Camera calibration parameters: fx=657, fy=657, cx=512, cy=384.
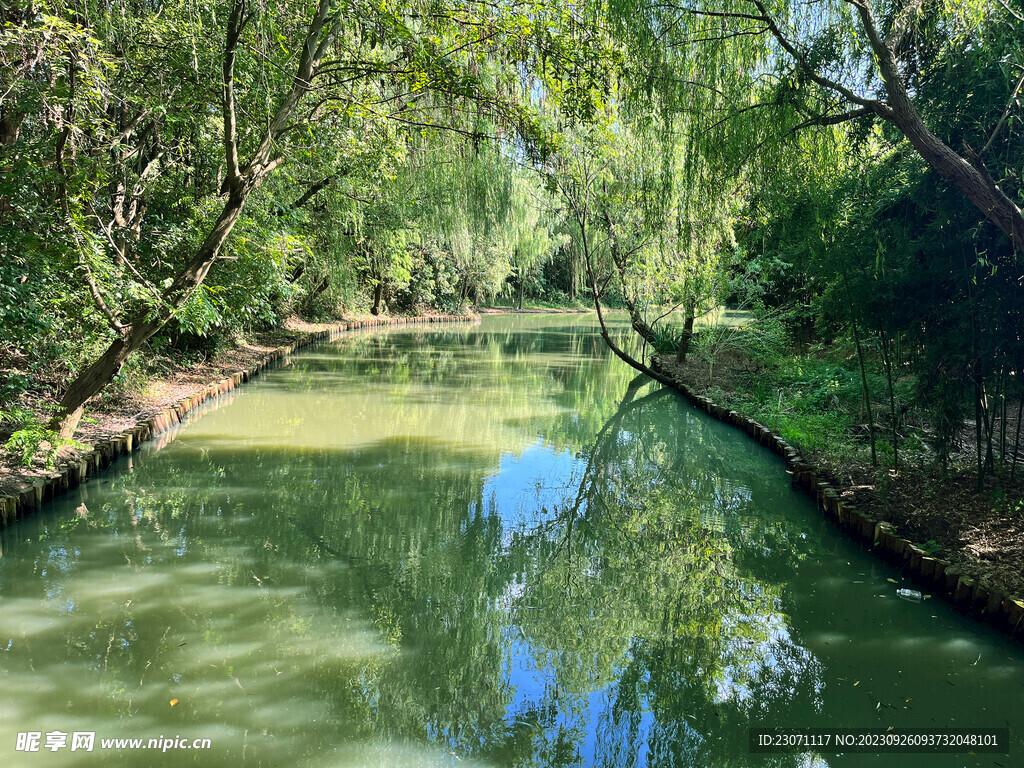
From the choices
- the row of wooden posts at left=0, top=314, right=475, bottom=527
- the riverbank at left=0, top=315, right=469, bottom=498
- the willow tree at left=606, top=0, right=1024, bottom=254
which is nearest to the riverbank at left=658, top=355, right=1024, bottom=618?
the willow tree at left=606, top=0, right=1024, bottom=254

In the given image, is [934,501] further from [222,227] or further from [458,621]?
[222,227]

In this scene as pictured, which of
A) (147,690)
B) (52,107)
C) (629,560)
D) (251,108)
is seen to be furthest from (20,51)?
(629,560)

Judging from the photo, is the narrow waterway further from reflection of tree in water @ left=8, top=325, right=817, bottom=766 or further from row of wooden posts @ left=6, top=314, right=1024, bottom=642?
row of wooden posts @ left=6, top=314, right=1024, bottom=642

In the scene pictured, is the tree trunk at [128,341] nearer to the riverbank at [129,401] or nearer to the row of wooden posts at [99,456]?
the riverbank at [129,401]

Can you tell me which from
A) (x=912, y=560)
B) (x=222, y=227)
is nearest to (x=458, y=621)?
(x=912, y=560)

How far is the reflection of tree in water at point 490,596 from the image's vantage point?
2609mm

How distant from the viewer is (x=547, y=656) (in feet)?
10.0

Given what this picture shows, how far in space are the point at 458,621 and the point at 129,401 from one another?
5.31 metres

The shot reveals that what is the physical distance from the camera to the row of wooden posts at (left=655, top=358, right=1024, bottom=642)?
3.23 meters

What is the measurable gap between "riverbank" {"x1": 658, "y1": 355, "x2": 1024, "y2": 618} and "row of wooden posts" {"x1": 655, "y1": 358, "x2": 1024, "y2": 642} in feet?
0.13

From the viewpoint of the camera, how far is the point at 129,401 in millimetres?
6938

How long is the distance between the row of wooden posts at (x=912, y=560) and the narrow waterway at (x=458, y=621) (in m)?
0.11

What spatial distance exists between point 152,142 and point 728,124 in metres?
6.42

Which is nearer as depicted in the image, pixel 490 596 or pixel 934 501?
pixel 490 596
